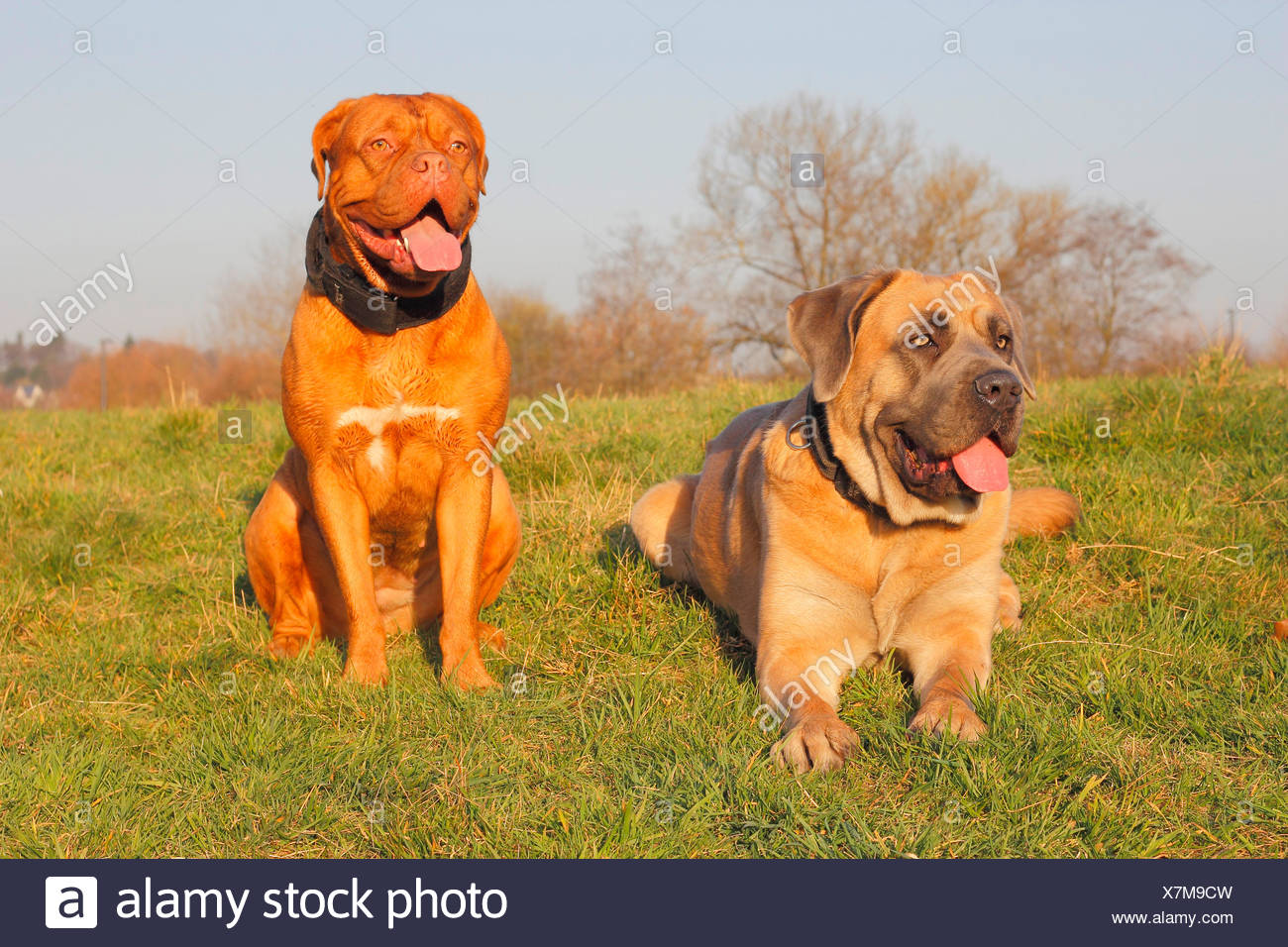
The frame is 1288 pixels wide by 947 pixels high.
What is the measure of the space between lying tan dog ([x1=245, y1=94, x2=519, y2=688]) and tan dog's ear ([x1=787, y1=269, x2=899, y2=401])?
3.78ft

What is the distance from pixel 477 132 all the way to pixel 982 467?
7.44 feet

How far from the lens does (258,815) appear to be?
3006 mm

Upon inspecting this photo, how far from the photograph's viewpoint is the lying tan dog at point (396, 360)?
3734 millimetres

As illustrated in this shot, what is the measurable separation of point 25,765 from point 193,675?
33.6 inches

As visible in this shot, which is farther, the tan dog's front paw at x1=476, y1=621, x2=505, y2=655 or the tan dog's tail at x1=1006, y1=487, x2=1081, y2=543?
the tan dog's tail at x1=1006, y1=487, x2=1081, y2=543

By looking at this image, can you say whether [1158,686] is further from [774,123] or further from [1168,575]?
[774,123]

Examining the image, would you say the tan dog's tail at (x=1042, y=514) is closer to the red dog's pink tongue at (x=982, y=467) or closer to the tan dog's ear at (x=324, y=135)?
the red dog's pink tongue at (x=982, y=467)

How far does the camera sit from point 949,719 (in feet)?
10.5

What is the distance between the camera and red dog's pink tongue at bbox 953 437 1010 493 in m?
3.58

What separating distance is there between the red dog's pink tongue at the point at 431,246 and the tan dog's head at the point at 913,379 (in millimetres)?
1231

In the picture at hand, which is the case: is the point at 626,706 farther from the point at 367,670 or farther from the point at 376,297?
the point at 376,297

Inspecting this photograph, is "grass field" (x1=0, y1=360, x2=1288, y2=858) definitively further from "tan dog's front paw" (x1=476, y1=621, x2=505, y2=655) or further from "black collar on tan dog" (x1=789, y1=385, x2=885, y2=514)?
"black collar on tan dog" (x1=789, y1=385, x2=885, y2=514)

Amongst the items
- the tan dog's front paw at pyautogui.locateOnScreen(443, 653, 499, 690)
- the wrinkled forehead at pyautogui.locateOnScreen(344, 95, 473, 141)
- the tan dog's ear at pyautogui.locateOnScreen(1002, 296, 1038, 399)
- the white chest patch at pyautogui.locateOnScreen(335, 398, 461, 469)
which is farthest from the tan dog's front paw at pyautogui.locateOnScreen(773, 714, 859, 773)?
the wrinkled forehead at pyautogui.locateOnScreen(344, 95, 473, 141)
